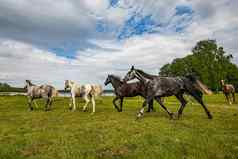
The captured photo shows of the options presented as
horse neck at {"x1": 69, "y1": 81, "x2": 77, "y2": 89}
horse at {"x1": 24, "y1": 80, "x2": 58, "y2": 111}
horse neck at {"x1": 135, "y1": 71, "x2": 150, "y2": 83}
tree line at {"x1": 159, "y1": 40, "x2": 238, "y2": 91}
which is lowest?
horse at {"x1": 24, "y1": 80, "x2": 58, "y2": 111}

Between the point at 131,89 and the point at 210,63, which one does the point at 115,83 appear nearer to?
the point at 131,89

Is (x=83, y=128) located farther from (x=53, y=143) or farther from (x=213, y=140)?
(x=213, y=140)

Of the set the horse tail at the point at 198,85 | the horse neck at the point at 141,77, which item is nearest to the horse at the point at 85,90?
the horse neck at the point at 141,77

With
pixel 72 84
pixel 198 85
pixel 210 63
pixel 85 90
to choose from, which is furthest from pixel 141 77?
pixel 210 63

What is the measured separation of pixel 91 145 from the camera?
5.29m

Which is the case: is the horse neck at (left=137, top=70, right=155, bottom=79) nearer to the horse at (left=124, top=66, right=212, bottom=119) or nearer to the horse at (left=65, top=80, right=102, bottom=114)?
the horse at (left=124, top=66, right=212, bottom=119)

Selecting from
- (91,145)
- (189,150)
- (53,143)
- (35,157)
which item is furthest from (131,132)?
(35,157)

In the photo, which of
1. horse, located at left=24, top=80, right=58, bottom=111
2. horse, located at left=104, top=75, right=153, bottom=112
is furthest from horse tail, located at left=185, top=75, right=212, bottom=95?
horse, located at left=24, top=80, right=58, bottom=111

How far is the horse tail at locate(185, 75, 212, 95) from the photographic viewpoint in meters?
9.88

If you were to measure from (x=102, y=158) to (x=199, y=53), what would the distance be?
6049 centimetres

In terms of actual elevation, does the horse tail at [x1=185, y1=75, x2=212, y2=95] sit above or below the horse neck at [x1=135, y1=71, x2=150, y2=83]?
below

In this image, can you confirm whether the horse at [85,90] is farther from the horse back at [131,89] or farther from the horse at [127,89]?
the horse back at [131,89]

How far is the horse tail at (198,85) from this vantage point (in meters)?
9.88

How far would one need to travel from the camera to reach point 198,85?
32.6ft
